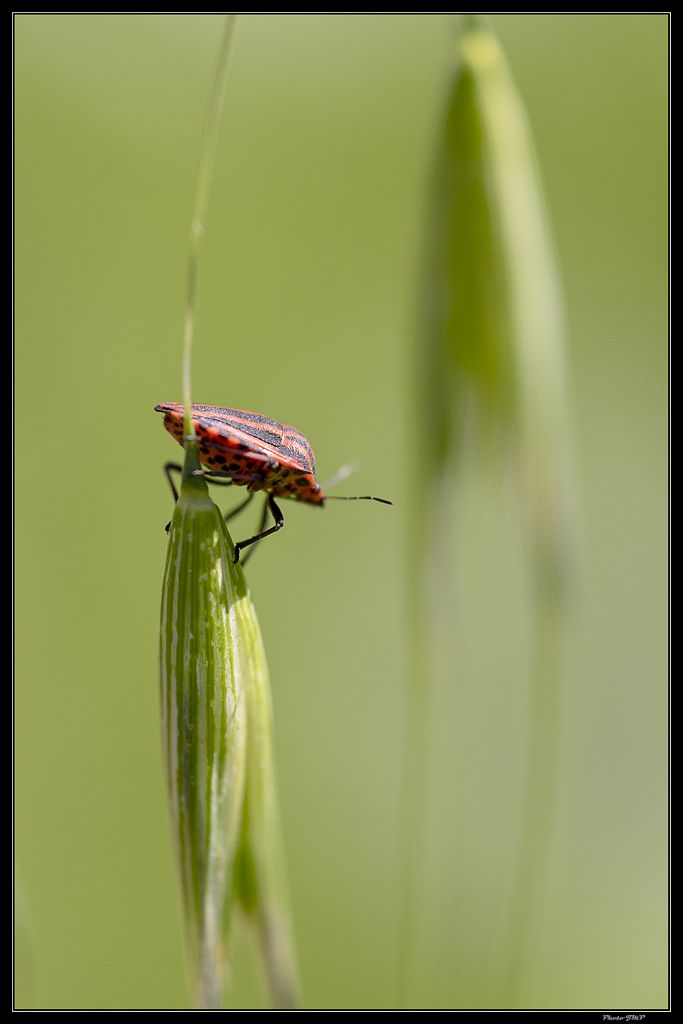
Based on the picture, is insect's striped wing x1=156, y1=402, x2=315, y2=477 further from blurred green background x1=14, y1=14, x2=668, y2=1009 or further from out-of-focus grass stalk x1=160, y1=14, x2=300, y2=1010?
blurred green background x1=14, y1=14, x2=668, y2=1009

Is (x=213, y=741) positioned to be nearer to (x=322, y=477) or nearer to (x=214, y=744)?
(x=214, y=744)

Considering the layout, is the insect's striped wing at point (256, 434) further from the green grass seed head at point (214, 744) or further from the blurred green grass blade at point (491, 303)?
the green grass seed head at point (214, 744)

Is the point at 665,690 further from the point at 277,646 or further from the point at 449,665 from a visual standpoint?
the point at 449,665

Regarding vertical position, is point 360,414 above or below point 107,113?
below

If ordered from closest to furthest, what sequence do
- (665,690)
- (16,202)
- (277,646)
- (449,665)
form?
1. (449,665)
2. (16,202)
3. (277,646)
4. (665,690)

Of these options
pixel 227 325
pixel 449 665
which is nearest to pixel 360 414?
pixel 227 325

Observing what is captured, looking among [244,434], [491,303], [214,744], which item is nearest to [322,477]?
[491,303]

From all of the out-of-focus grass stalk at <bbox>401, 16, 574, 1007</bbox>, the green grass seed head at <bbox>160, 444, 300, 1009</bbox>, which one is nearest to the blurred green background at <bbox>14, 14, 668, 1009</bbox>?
the out-of-focus grass stalk at <bbox>401, 16, 574, 1007</bbox>
